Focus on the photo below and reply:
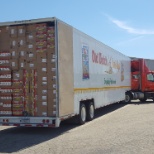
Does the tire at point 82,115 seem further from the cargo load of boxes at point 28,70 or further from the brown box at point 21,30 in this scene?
the brown box at point 21,30

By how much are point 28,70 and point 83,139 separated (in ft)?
9.99

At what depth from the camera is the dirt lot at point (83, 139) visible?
8.68 meters

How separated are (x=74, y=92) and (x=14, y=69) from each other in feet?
7.53

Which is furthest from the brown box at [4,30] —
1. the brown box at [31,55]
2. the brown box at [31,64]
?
the brown box at [31,64]

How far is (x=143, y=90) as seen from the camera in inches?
1071

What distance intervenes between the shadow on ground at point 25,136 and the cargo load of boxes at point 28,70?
0.75 m

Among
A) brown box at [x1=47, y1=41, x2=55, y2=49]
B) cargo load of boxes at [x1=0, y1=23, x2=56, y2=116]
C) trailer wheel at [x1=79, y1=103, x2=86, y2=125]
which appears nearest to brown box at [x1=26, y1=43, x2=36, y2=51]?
cargo load of boxes at [x1=0, y1=23, x2=56, y2=116]

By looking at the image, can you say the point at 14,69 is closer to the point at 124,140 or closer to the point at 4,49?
the point at 4,49

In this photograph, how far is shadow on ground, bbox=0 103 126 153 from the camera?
9.48 m

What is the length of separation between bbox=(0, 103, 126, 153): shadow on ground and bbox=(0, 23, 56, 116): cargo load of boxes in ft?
2.47

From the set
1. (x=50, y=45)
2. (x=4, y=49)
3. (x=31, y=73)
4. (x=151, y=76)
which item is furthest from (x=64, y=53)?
(x=151, y=76)

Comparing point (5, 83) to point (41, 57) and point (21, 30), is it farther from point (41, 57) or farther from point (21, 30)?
point (21, 30)

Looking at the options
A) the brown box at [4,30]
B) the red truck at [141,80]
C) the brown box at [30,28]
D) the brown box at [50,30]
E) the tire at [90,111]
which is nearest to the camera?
the brown box at [50,30]

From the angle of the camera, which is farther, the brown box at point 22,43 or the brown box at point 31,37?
the brown box at point 22,43
